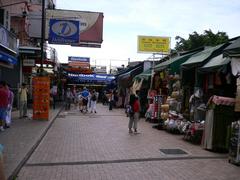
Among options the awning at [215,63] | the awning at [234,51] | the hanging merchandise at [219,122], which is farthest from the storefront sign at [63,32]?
the awning at [234,51]

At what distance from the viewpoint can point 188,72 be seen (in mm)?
18828

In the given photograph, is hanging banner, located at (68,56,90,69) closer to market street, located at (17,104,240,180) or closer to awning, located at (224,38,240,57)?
market street, located at (17,104,240,180)

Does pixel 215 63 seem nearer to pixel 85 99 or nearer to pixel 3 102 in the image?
pixel 3 102

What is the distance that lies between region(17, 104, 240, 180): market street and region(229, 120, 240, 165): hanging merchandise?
16 cm

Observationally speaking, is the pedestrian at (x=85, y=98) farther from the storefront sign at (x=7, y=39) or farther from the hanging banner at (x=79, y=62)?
the hanging banner at (x=79, y=62)

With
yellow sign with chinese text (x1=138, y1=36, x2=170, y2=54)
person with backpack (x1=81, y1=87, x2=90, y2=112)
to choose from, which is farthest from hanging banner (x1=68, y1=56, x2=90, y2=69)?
person with backpack (x1=81, y1=87, x2=90, y2=112)

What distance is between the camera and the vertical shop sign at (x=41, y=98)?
2238cm

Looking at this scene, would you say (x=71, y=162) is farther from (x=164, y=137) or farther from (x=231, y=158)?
(x=164, y=137)

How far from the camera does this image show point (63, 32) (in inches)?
1254

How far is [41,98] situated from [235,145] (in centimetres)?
1314

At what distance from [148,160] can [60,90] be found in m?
42.5

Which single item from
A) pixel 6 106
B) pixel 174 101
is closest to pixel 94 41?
pixel 174 101

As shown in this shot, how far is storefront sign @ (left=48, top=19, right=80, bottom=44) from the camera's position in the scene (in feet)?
103

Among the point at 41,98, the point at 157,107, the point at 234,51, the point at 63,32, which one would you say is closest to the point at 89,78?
the point at 63,32
